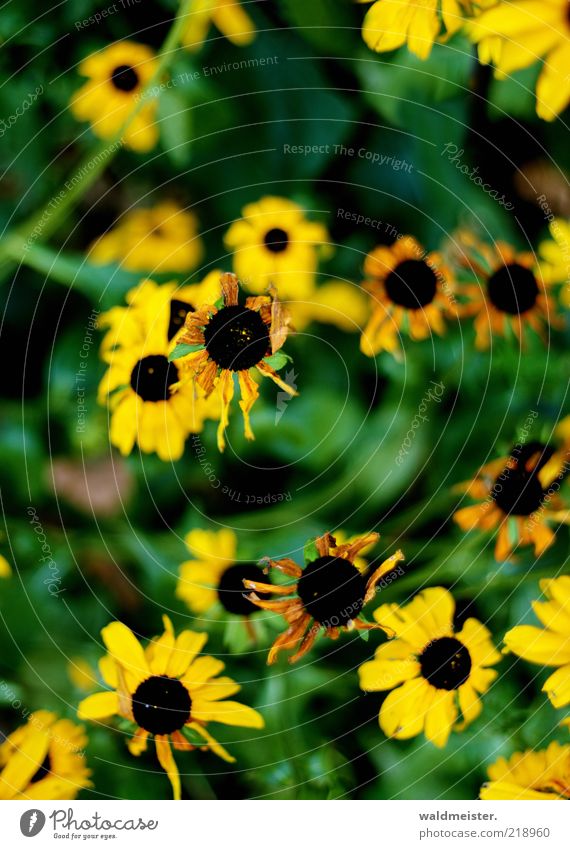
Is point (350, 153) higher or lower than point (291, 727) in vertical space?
higher

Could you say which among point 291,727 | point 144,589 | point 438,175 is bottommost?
point 291,727

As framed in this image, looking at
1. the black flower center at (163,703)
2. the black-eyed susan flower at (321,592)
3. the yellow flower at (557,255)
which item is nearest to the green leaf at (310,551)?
the black-eyed susan flower at (321,592)

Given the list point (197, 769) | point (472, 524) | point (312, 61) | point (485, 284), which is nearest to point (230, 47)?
point (312, 61)

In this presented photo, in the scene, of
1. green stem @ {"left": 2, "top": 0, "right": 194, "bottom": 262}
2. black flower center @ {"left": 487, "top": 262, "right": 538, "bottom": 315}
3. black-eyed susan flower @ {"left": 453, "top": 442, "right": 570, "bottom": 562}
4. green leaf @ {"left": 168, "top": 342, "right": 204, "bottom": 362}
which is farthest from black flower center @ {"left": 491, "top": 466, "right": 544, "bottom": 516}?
green stem @ {"left": 2, "top": 0, "right": 194, "bottom": 262}

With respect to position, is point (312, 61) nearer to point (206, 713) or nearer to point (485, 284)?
point (485, 284)

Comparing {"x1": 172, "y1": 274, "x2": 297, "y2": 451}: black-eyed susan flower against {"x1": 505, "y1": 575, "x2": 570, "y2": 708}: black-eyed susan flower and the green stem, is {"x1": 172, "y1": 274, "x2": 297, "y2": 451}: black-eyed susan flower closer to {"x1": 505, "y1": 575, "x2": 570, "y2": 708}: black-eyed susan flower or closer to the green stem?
the green stem

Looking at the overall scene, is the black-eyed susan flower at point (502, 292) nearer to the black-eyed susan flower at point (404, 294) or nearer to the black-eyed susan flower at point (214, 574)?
the black-eyed susan flower at point (404, 294)

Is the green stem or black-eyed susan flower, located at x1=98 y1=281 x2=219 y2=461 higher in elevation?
the green stem

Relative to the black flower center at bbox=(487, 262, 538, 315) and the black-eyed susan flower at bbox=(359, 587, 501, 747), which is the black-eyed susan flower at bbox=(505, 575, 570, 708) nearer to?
the black-eyed susan flower at bbox=(359, 587, 501, 747)

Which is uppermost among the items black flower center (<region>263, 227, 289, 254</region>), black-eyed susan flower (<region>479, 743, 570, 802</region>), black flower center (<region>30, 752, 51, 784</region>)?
black flower center (<region>263, 227, 289, 254</region>)
